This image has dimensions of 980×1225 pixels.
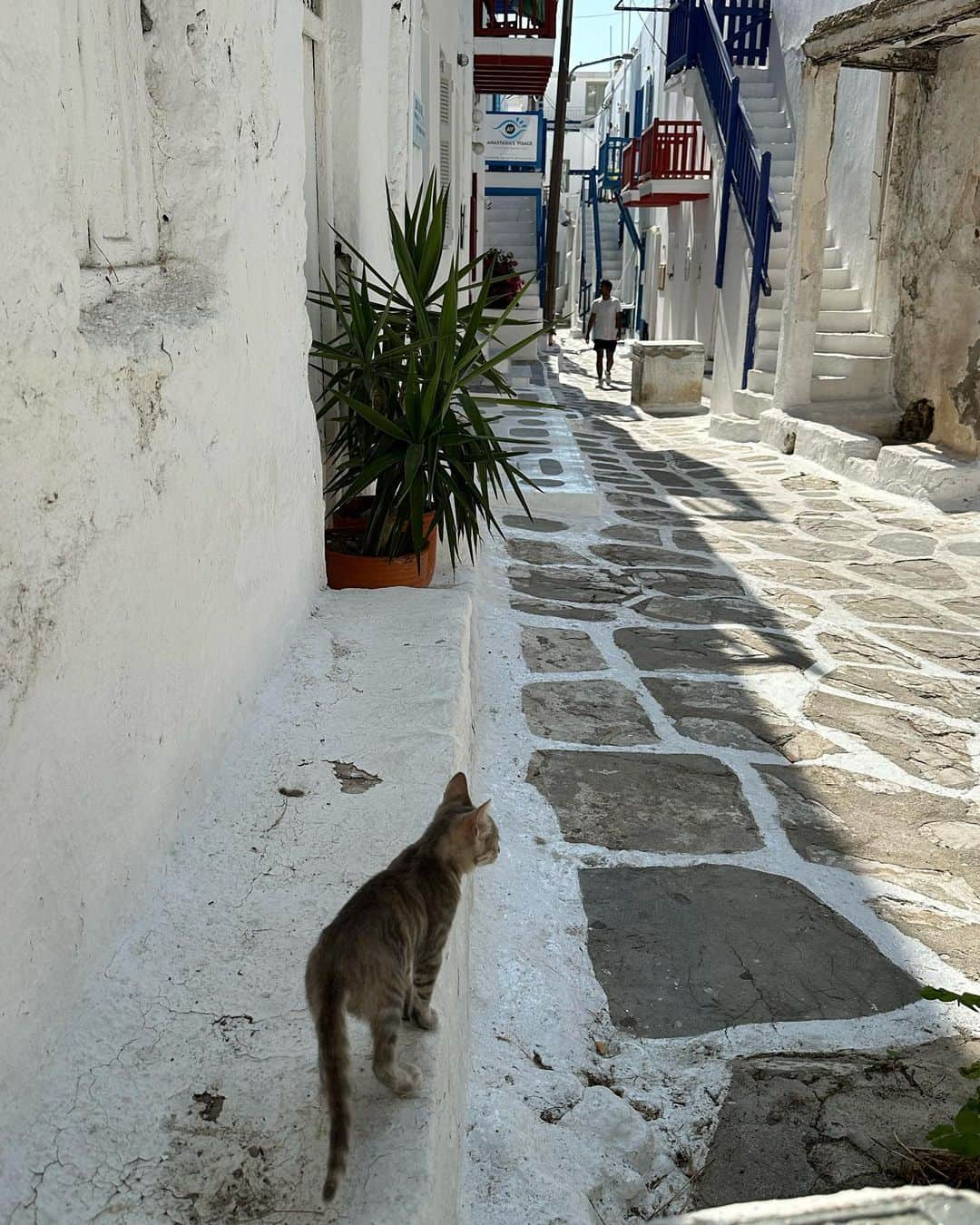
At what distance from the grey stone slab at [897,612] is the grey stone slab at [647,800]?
6.73 feet

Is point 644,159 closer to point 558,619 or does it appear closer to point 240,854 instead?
point 558,619

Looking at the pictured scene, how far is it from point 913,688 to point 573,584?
178cm

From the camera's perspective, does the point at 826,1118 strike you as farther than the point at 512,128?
No

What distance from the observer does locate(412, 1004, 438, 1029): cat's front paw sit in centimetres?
174

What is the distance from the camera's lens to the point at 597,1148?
199 centimetres

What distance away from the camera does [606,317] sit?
1553 centimetres

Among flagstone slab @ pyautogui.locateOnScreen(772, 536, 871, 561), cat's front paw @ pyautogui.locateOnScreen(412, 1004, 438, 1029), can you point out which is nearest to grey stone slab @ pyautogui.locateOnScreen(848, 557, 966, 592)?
flagstone slab @ pyautogui.locateOnScreen(772, 536, 871, 561)

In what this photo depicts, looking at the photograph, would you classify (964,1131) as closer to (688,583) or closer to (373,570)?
(373,570)

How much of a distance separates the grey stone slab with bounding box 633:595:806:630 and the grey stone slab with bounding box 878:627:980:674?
0.44 m

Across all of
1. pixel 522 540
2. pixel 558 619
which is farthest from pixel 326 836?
pixel 522 540

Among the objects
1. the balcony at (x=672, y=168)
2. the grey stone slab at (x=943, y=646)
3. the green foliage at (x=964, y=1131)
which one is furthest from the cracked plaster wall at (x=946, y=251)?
the balcony at (x=672, y=168)

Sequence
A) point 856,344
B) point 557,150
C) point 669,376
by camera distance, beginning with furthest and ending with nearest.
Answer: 1. point 557,150
2. point 669,376
3. point 856,344

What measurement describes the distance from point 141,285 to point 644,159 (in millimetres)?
15541

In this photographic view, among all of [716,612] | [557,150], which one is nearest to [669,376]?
[557,150]
